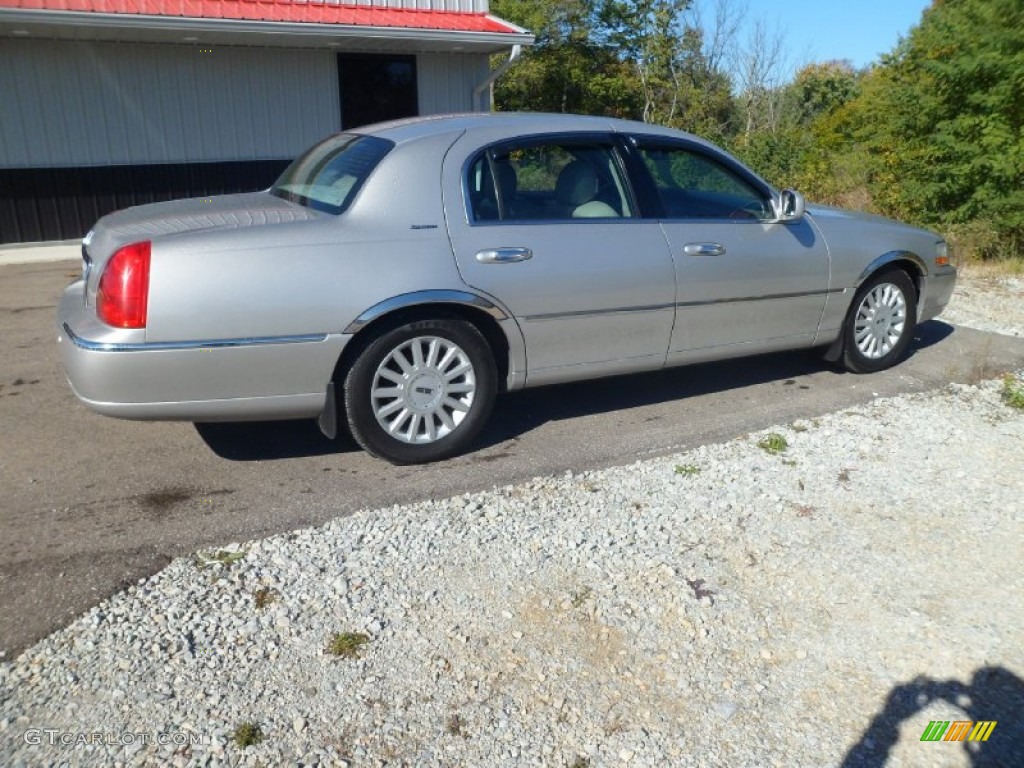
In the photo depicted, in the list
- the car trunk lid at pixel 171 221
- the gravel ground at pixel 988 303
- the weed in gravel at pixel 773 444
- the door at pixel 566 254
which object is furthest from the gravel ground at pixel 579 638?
the gravel ground at pixel 988 303

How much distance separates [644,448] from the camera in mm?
4938

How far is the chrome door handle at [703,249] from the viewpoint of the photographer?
5.14 meters

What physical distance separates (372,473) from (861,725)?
2.59 metres

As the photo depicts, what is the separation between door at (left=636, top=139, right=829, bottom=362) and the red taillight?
2733 mm

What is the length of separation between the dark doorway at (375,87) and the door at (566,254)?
9.01 m

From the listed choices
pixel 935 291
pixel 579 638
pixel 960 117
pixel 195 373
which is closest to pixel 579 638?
pixel 579 638

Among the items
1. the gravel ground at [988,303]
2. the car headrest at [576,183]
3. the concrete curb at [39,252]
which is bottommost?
the concrete curb at [39,252]

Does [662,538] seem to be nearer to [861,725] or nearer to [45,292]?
[861,725]

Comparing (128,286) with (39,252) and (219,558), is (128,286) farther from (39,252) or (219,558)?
(39,252)

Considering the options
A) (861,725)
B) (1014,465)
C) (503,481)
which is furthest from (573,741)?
(1014,465)

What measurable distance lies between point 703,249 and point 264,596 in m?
3.11

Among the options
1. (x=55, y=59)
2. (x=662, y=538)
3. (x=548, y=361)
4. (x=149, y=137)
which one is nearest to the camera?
(x=662, y=538)

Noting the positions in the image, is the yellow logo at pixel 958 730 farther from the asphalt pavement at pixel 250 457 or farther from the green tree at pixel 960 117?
the green tree at pixel 960 117

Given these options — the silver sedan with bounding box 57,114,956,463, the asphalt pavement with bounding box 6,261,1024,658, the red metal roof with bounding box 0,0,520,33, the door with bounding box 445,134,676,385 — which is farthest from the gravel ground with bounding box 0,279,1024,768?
the red metal roof with bounding box 0,0,520,33
